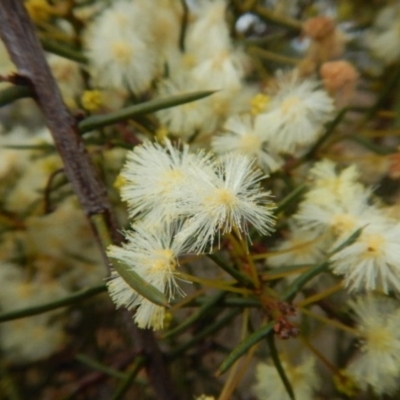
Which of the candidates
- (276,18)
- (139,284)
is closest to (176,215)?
(139,284)

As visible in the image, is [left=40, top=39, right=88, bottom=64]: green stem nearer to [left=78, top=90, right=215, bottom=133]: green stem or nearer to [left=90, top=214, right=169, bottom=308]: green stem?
[left=78, top=90, right=215, bottom=133]: green stem

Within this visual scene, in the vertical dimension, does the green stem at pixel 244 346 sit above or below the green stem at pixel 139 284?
below

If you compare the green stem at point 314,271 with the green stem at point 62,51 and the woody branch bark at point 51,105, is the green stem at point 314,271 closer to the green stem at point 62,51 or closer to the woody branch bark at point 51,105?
the woody branch bark at point 51,105

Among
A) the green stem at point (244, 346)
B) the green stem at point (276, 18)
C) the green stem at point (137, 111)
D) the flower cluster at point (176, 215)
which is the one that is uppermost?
the green stem at point (276, 18)

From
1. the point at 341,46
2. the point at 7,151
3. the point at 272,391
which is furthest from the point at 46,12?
the point at 272,391

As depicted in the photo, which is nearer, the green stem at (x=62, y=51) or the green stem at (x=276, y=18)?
the green stem at (x=62, y=51)

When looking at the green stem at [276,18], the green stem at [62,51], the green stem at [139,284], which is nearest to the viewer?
the green stem at [139,284]

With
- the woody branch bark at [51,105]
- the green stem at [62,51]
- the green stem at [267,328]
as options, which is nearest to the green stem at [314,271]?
Answer: the green stem at [267,328]

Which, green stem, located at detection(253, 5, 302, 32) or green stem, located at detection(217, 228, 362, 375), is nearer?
green stem, located at detection(217, 228, 362, 375)

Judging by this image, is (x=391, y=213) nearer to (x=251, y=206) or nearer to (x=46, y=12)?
(x=251, y=206)

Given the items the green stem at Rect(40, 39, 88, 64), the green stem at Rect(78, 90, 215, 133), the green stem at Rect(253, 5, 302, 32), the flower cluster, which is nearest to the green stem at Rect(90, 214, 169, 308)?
the flower cluster

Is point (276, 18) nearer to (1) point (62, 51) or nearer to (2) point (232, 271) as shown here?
(1) point (62, 51)
